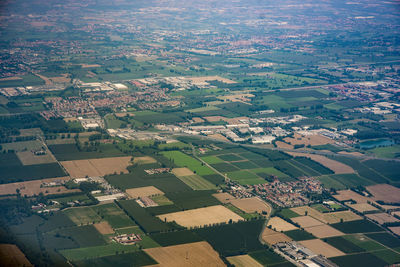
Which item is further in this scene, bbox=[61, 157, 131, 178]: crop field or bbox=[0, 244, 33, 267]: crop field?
bbox=[61, 157, 131, 178]: crop field

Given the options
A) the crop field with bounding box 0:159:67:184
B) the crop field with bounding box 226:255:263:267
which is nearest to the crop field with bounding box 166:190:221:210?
the crop field with bounding box 226:255:263:267

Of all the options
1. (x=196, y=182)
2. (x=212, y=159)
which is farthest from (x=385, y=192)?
(x=196, y=182)

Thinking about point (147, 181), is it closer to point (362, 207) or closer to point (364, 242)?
point (362, 207)

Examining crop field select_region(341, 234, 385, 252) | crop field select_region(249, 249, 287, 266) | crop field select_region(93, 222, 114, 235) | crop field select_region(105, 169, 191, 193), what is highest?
crop field select_region(93, 222, 114, 235)

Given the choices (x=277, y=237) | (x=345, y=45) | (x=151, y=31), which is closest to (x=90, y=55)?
(x=151, y=31)

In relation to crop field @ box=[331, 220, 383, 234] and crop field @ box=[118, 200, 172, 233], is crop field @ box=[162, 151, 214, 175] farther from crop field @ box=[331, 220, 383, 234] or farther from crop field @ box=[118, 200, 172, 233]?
crop field @ box=[331, 220, 383, 234]

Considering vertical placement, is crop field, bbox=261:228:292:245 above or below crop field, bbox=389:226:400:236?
above
